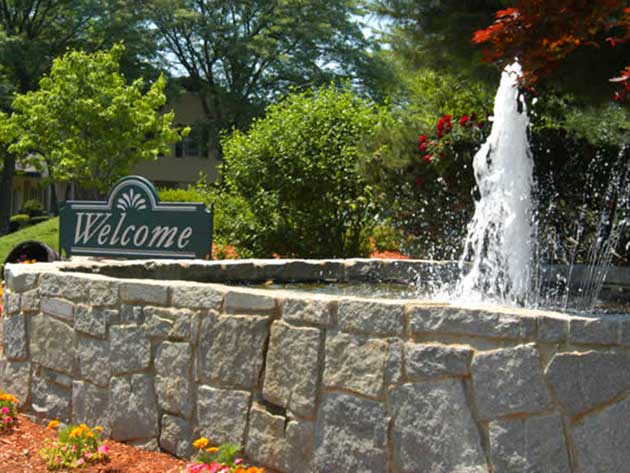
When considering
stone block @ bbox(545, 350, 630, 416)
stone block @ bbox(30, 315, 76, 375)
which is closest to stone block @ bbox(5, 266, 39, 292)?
stone block @ bbox(30, 315, 76, 375)

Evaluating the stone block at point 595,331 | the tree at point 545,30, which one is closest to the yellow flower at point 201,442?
the stone block at point 595,331

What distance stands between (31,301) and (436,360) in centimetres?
308

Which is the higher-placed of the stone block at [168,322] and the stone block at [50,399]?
the stone block at [168,322]

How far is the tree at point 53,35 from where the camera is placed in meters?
31.3

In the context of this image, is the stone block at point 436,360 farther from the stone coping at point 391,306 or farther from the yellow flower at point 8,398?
the yellow flower at point 8,398

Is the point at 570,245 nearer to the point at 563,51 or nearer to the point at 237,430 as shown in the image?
the point at 563,51

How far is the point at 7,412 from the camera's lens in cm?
514

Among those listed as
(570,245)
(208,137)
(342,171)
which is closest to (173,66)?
(208,137)

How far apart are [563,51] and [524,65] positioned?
0.64 ft

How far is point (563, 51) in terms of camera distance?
13.0ft

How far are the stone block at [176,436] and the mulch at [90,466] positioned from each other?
0.15ft

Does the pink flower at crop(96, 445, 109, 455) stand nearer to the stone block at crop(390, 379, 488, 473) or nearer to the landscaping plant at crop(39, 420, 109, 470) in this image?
the landscaping plant at crop(39, 420, 109, 470)

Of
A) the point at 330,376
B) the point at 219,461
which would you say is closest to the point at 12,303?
the point at 219,461

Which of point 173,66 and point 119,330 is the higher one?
point 173,66
